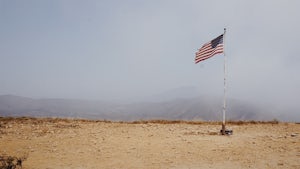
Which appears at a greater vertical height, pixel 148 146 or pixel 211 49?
pixel 211 49

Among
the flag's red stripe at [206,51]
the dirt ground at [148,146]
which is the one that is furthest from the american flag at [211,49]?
the dirt ground at [148,146]

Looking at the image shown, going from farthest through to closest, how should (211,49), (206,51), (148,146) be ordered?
(206,51) → (211,49) → (148,146)

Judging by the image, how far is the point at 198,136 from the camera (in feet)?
52.1

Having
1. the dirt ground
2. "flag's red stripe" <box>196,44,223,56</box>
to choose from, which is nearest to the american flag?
"flag's red stripe" <box>196,44,223,56</box>

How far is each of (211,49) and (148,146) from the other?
6.86 m

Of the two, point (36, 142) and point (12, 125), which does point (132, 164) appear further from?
point (12, 125)

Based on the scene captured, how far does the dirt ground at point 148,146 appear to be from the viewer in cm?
1132

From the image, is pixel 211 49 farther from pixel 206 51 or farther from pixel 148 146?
pixel 148 146

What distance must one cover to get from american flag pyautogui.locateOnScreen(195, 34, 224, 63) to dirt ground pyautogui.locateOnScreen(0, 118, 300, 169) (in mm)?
3942

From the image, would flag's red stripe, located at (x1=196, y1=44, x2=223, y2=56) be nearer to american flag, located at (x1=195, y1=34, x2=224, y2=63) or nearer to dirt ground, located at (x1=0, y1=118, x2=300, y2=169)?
american flag, located at (x1=195, y1=34, x2=224, y2=63)

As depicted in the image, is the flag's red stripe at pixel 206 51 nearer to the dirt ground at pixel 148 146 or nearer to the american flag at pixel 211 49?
the american flag at pixel 211 49

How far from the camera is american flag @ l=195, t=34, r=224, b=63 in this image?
17.8 metres

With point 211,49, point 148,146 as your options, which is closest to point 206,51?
point 211,49

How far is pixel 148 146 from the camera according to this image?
1375 cm
